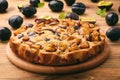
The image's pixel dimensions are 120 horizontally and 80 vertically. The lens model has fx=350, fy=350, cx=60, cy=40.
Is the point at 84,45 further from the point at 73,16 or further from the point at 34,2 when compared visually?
the point at 34,2

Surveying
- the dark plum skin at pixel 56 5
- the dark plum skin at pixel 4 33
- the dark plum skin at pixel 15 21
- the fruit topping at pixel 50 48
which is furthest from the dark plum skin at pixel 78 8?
the fruit topping at pixel 50 48

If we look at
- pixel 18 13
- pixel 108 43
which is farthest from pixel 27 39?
pixel 18 13

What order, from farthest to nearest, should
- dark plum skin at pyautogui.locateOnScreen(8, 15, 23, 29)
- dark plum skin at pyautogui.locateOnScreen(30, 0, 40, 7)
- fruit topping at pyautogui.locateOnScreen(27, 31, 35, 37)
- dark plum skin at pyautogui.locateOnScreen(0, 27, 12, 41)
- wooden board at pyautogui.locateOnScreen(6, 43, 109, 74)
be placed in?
1. dark plum skin at pyautogui.locateOnScreen(30, 0, 40, 7)
2. dark plum skin at pyautogui.locateOnScreen(8, 15, 23, 29)
3. dark plum skin at pyautogui.locateOnScreen(0, 27, 12, 41)
4. fruit topping at pyautogui.locateOnScreen(27, 31, 35, 37)
5. wooden board at pyautogui.locateOnScreen(6, 43, 109, 74)

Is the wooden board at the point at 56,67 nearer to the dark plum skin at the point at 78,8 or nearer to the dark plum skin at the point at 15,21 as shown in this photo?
the dark plum skin at the point at 15,21

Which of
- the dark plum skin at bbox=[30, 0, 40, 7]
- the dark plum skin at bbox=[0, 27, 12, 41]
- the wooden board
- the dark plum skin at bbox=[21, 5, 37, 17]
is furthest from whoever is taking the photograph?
the dark plum skin at bbox=[30, 0, 40, 7]

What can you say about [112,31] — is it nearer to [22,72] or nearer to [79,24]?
[79,24]

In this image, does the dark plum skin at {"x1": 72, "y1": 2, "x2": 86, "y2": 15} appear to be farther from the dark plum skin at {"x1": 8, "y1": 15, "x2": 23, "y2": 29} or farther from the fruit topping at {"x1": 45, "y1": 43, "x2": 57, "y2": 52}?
the fruit topping at {"x1": 45, "y1": 43, "x2": 57, "y2": 52}

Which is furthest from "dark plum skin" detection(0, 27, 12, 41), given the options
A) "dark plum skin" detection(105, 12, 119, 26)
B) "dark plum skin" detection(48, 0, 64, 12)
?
"dark plum skin" detection(105, 12, 119, 26)
